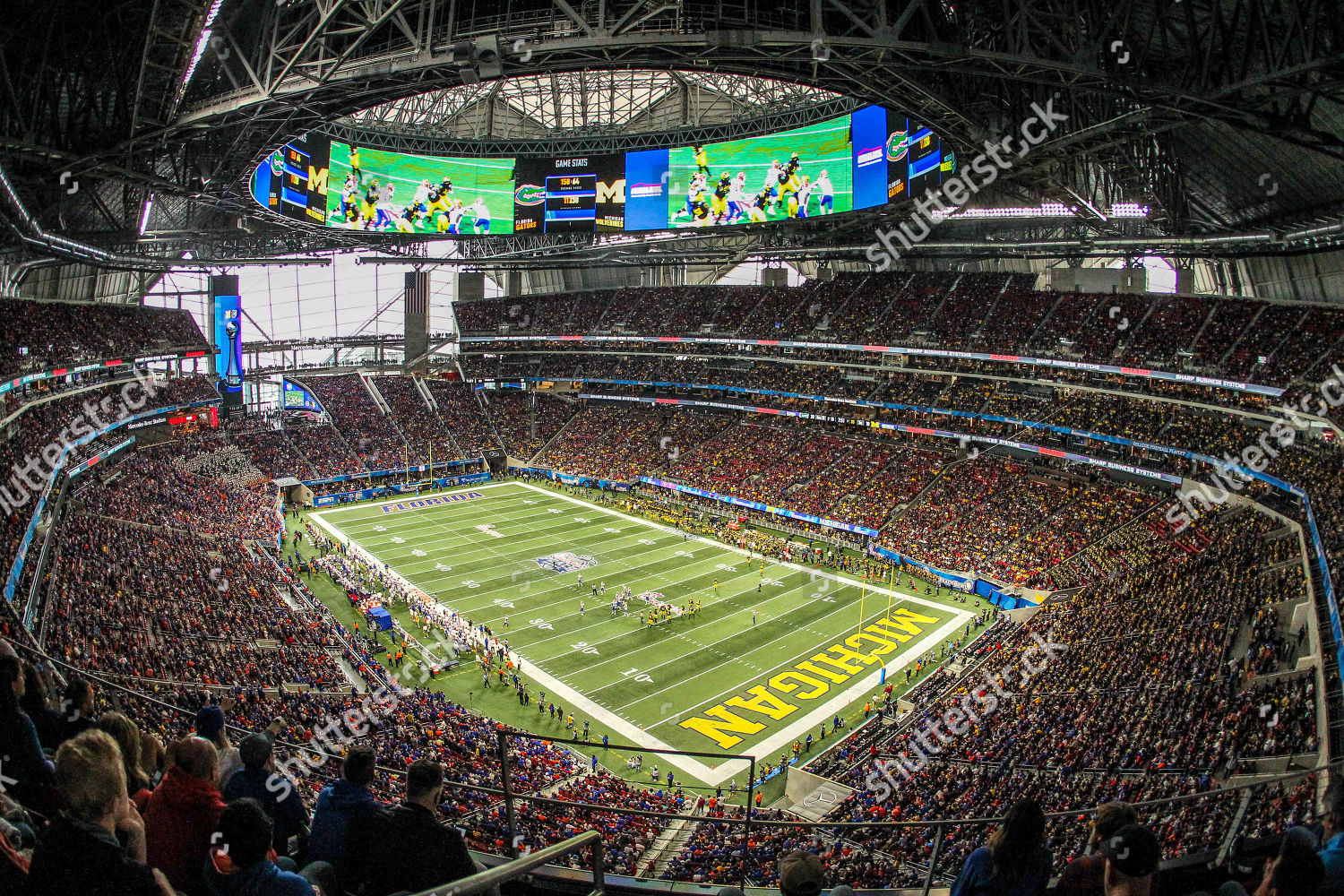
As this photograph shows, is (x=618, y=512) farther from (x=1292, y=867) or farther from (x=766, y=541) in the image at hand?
(x=1292, y=867)

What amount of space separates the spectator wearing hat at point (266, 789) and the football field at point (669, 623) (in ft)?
57.0

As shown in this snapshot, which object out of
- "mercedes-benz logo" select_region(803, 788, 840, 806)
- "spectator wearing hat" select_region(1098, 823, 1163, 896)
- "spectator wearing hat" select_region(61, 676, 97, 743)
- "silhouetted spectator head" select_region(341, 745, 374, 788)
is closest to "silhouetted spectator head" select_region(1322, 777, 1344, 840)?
"spectator wearing hat" select_region(1098, 823, 1163, 896)

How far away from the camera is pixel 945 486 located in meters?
40.0

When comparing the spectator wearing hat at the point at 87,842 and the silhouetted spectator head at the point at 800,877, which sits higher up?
the spectator wearing hat at the point at 87,842

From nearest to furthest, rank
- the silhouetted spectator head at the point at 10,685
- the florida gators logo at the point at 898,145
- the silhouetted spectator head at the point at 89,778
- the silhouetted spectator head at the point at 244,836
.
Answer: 1. the silhouetted spectator head at the point at 89,778
2. the silhouetted spectator head at the point at 244,836
3. the silhouetted spectator head at the point at 10,685
4. the florida gators logo at the point at 898,145

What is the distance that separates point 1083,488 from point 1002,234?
1616 cm

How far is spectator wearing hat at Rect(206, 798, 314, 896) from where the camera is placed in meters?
3.12

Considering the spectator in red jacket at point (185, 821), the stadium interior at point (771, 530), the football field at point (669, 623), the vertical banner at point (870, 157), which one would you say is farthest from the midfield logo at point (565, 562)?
the spectator in red jacket at point (185, 821)

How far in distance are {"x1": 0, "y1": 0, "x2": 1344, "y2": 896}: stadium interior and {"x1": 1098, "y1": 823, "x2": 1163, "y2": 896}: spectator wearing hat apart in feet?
0.06

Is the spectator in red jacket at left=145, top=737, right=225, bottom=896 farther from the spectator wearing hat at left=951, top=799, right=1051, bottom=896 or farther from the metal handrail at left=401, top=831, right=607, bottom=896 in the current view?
the spectator wearing hat at left=951, top=799, right=1051, bottom=896

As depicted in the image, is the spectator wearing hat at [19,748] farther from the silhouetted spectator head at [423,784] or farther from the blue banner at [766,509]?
the blue banner at [766,509]

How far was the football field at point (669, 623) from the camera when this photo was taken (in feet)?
77.3

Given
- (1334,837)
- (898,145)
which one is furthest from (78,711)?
(898,145)

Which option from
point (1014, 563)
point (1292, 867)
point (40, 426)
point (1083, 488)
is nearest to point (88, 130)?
point (40, 426)
